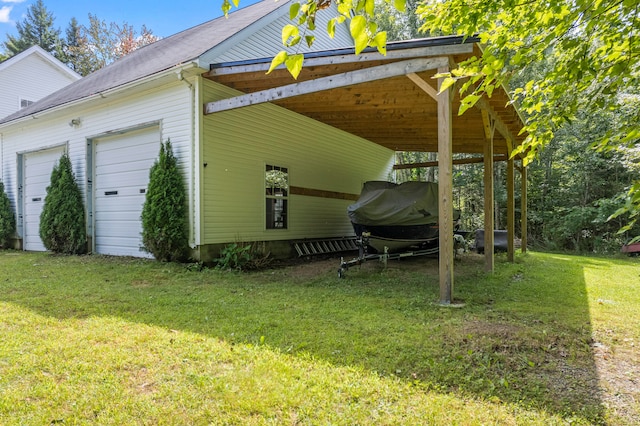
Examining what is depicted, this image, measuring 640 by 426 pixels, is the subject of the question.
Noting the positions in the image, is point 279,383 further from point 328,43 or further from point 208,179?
point 328,43

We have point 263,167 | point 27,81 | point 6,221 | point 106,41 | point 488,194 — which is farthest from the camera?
point 106,41

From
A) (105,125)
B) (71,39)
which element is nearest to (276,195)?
(105,125)

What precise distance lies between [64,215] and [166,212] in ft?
11.6

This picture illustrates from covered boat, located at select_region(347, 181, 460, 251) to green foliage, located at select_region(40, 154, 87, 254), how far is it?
250 inches

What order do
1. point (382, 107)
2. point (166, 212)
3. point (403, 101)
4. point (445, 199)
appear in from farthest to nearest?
point (382, 107), point (403, 101), point (166, 212), point (445, 199)

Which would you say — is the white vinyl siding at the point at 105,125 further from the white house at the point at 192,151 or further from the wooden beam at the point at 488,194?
the wooden beam at the point at 488,194

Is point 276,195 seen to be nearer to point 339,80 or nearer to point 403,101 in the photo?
point 403,101

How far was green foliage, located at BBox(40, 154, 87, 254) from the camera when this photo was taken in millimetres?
8742

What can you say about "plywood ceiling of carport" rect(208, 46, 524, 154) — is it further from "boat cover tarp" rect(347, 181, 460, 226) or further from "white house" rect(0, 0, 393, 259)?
"boat cover tarp" rect(347, 181, 460, 226)

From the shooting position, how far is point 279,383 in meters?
2.37

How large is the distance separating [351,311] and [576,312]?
2586 mm

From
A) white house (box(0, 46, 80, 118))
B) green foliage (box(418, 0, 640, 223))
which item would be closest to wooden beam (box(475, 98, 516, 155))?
green foliage (box(418, 0, 640, 223))

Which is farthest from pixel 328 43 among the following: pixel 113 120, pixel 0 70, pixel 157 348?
pixel 0 70

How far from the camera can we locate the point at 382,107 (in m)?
8.11
